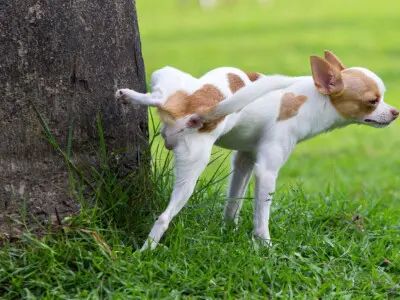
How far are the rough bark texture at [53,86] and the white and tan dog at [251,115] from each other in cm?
24

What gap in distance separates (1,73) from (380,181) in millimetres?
4896

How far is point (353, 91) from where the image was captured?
4.57 meters

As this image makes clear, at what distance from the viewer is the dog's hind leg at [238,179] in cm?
482

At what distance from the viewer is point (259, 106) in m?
4.46

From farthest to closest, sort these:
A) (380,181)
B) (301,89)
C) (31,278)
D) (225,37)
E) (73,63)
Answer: (225,37) → (380,181) → (301,89) → (73,63) → (31,278)

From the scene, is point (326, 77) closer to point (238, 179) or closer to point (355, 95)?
point (355, 95)

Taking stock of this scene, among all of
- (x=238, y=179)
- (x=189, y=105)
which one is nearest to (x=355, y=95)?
(x=238, y=179)

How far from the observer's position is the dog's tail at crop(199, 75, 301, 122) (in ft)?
13.4

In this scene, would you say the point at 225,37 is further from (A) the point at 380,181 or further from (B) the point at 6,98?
(B) the point at 6,98

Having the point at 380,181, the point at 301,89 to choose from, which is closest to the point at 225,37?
the point at 380,181

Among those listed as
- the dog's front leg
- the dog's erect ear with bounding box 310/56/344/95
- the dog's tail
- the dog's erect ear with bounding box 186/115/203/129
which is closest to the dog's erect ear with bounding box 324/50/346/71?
the dog's erect ear with bounding box 310/56/344/95

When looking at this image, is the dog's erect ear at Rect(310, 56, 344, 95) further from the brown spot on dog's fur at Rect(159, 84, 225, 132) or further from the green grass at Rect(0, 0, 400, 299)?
the green grass at Rect(0, 0, 400, 299)

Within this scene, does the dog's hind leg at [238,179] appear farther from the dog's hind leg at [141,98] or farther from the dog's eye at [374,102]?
the dog's hind leg at [141,98]

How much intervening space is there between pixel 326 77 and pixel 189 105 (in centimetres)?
83
